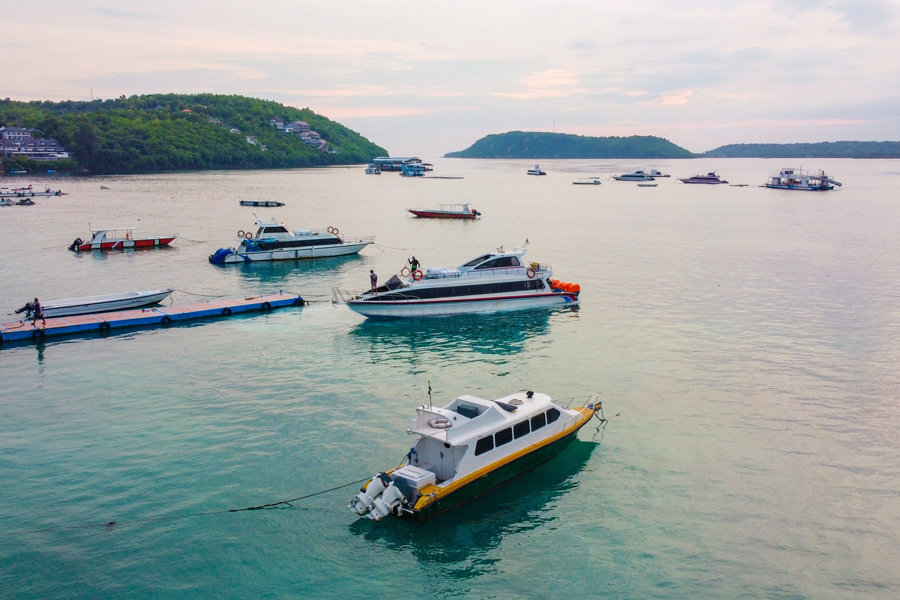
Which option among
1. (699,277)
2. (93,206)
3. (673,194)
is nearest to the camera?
(699,277)

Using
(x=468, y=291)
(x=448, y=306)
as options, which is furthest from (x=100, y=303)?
(x=468, y=291)

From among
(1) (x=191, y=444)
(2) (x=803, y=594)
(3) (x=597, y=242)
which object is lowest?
(2) (x=803, y=594)

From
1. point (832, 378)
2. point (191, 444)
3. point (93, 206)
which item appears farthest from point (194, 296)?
point (93, 206)

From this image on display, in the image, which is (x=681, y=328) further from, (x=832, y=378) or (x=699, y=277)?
(x=699, y=277)

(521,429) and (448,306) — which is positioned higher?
(448,306)

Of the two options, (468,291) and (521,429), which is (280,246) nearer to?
(468,291)

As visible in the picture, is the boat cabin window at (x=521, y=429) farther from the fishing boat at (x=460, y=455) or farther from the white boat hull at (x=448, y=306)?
the white boat hull at (x=448, y=306)

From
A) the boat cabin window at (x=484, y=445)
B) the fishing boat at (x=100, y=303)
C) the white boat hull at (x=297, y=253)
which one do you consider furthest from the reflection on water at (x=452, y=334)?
the white boat hull at (x=297, y=253)
